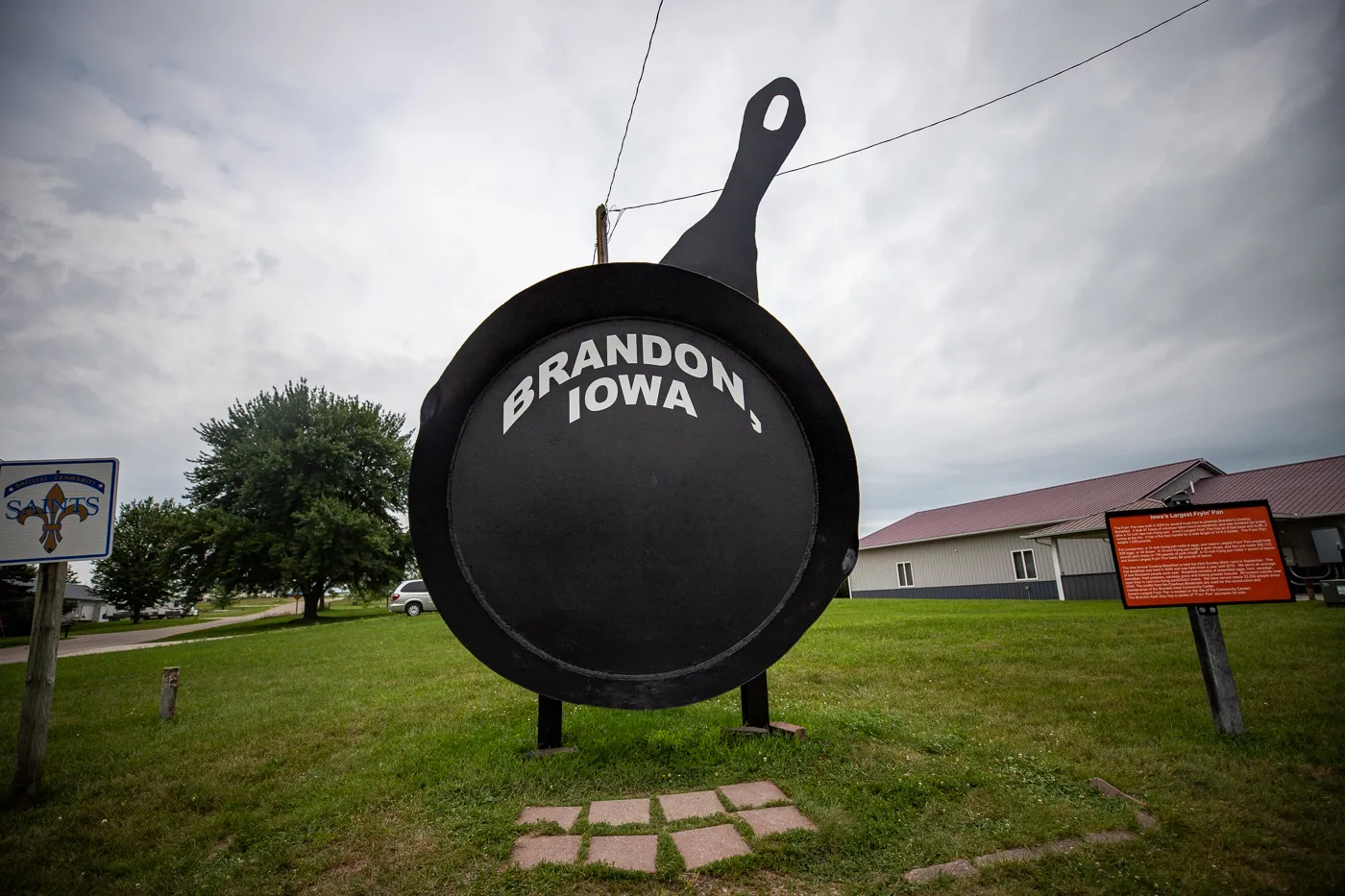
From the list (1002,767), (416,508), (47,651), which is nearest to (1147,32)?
(1002,767)

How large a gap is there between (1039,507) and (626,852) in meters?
26.4

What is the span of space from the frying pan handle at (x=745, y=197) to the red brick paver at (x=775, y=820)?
7.89 feet

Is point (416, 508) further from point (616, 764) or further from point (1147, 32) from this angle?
point (1147, 32)

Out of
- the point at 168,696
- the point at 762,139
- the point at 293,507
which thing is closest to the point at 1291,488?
Result: the point at 762,139

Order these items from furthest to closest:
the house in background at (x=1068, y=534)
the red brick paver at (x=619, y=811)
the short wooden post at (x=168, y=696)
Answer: the house in background at (x=1068, y=534) → the short wooden post at (x=168, y=696) → the red brick paver at (x=619, y=811)

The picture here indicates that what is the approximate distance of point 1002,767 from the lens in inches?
146

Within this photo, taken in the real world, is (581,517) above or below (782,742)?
above

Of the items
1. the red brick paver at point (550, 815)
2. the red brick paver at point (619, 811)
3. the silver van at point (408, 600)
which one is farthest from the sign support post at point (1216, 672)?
the silver van at point (408, 600)

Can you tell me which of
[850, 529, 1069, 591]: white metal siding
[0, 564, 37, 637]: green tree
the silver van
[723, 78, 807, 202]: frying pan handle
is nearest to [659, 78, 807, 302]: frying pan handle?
[723, 78, 807, 202]: frying pan handle

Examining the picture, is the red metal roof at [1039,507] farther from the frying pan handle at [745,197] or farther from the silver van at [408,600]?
the frying pan handle at [745,197]

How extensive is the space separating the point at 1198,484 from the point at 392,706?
26.5 metres

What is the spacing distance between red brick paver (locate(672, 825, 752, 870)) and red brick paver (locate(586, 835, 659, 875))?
12 cm

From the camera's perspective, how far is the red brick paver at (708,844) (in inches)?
107

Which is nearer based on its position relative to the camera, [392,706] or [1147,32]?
[1147,32]
